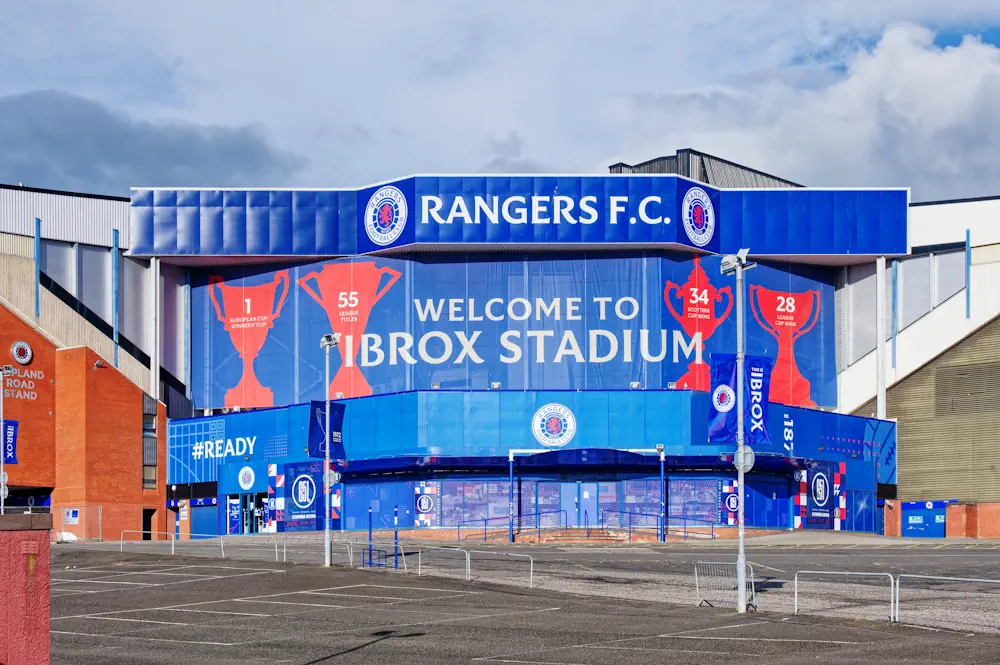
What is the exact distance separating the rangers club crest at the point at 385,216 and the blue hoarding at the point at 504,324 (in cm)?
174

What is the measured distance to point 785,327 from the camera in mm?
81875

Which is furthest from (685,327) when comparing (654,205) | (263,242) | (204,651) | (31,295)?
(204,651)

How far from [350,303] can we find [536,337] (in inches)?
430

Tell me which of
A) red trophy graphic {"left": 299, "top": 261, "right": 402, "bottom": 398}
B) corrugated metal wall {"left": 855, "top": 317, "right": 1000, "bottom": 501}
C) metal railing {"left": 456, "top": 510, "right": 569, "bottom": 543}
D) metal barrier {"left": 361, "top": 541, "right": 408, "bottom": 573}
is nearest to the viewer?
metal barrier {"left": 361, "top": 541, "right": 408, "bottom": 573}

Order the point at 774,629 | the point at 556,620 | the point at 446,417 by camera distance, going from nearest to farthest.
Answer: the point at 774,629 < the point at 556,620 < the point at 446,417

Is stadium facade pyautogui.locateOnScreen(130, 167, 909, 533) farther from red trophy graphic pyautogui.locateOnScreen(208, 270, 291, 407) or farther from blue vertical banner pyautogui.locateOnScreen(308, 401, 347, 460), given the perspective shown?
blue vertical banner pyautogui.locateOnScreen(308, 401, 347, 460)

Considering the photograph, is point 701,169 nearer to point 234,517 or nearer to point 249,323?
point 249,323

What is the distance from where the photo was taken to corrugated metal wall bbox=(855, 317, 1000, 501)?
7681 centimetres

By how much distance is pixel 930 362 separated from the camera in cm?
7969

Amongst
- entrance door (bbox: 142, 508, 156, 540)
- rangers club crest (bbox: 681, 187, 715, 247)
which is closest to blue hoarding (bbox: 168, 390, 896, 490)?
rangers club crest (bbox: 681, 187, 715, 247)

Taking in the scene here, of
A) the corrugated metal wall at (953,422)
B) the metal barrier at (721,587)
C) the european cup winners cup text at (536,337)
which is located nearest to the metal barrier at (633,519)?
the european cup winners cup text at (536,337)

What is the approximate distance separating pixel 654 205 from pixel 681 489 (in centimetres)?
1592

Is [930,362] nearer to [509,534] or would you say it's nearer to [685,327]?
[685,327]

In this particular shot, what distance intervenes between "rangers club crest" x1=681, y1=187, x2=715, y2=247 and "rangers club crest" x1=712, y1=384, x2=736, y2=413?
43.5 m
